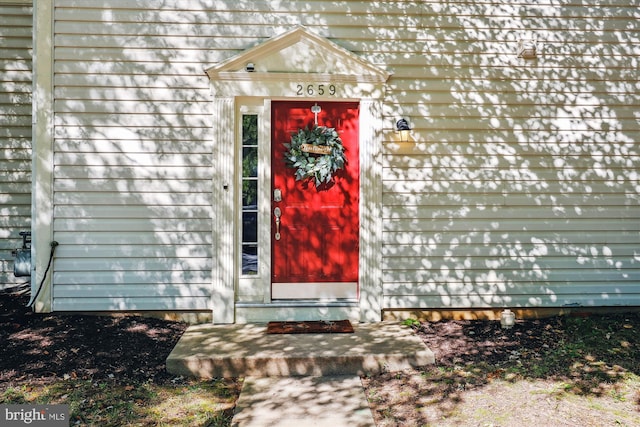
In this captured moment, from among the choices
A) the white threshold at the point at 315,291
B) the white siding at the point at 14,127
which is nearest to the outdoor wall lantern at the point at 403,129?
the white threshold at the point at 315,291

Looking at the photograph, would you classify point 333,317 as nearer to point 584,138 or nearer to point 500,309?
point 500,309

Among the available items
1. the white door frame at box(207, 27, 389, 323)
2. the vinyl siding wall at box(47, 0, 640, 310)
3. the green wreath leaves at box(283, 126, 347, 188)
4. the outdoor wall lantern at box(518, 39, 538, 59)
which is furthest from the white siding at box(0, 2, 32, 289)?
the outdoor wall lantern at box(518, 39, 538, 59)

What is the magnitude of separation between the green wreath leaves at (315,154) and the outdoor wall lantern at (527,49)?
2.23 metres

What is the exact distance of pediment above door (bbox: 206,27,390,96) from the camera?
223 inches

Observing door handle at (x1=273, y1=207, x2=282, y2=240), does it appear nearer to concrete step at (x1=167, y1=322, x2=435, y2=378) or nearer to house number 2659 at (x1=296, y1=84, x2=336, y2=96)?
concrete step at (x1=167, y1=322, x2=435, y2=378)

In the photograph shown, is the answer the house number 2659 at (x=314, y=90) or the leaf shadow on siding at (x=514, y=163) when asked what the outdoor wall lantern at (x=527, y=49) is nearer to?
the leaf shadow on siding at (x=514, y=163)

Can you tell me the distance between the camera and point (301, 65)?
18.8 feet

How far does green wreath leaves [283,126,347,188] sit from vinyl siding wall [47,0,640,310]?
0.60 metres

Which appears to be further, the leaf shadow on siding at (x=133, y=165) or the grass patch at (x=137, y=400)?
the leaf shadow on siding at (x=133, y=165)

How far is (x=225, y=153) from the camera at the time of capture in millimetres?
5707

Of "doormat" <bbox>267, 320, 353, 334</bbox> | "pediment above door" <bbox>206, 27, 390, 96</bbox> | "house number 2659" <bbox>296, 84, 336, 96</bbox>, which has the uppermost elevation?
"pediment above door" <bbox>206, 27, 390, 96</bbox>

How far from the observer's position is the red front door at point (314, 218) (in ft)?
19.2

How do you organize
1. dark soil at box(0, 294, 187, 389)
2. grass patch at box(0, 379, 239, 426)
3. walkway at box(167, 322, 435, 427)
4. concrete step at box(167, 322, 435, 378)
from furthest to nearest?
1. concrete step at box(167, 322, 435, 378)
2. dark soil at box(0, 294, 187, 389)
3. walkway at box(167, 322, 435, 427)
4. grass patch at box(0, 379, 239, 426)

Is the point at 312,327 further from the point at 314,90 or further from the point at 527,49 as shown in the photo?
the point at 527,49
